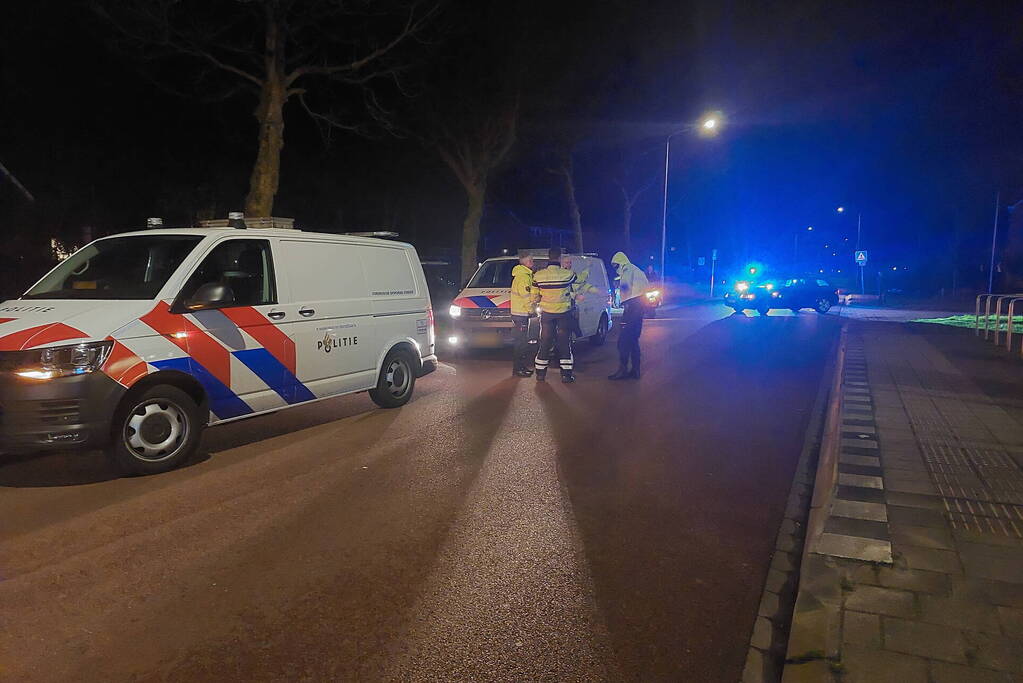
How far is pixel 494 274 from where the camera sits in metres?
13.7

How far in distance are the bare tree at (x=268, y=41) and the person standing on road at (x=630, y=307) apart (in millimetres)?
7624

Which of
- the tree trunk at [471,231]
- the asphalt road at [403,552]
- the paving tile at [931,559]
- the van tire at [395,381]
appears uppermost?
the tree trunk at [471,231]

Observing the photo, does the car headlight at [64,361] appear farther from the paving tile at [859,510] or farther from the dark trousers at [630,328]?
the dark trousers at [630,328]

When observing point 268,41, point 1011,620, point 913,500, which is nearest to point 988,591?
point 1011,620

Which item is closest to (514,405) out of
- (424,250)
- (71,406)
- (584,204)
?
(71,406)

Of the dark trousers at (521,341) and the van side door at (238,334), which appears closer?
the van side door at (238,334)

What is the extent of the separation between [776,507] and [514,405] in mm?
4035

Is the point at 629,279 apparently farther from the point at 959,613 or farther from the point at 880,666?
the point at 880,666

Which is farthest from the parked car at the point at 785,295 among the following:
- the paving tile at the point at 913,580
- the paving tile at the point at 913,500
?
the paving tile at the point at 913,580

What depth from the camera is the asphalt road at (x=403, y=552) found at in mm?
3334

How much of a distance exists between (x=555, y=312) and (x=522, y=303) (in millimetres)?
582

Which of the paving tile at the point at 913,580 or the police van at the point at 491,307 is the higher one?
the police van at the point at 491,307

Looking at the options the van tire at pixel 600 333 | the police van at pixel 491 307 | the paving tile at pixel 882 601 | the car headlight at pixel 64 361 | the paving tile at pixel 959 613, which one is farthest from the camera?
the van tire at pixel 600 333

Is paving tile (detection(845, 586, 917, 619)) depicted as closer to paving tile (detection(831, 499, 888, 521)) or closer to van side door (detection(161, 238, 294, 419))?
paving tile (detection(831, 499, 888, 521))
